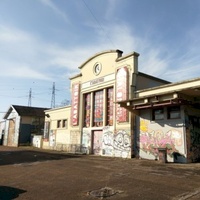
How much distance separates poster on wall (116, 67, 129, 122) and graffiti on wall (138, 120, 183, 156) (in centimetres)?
193

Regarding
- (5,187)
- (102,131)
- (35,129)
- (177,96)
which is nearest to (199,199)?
(5,187)

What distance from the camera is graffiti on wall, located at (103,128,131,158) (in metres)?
20.9

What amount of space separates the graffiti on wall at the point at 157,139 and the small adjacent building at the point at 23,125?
27.1 metres

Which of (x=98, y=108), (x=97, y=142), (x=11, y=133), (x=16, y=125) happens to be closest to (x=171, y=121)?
(x=98, y=108)

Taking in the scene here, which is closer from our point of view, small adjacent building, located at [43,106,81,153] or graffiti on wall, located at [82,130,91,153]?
graffiti on wall, located at [82,130,91,153]

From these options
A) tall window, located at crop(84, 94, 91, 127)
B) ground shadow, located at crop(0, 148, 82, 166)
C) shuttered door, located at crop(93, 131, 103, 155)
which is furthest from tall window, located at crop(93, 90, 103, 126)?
ground shadow, located at crop(0, 148, 82, 166)

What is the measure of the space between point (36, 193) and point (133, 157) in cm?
1391

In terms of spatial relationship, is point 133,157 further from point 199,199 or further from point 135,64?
point 199,199

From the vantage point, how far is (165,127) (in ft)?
60.4

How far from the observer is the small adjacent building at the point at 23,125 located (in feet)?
144

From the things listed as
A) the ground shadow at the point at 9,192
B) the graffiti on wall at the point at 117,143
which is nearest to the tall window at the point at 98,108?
the graffiti on wall at the point at 117,143

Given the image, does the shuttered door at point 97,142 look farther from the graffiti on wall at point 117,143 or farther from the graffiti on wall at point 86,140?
the graffiti on wall at point 117,143

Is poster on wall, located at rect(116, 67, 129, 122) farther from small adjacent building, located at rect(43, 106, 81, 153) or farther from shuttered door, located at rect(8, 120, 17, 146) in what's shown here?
shuttered door, located at rect(8, 120, 17, 146)

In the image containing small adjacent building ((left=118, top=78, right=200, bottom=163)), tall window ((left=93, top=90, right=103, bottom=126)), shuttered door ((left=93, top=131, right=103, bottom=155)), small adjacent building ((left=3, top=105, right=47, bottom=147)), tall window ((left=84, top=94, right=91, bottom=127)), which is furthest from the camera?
small adjacent building ((left=3, top=105, right=47, bottom=147))
